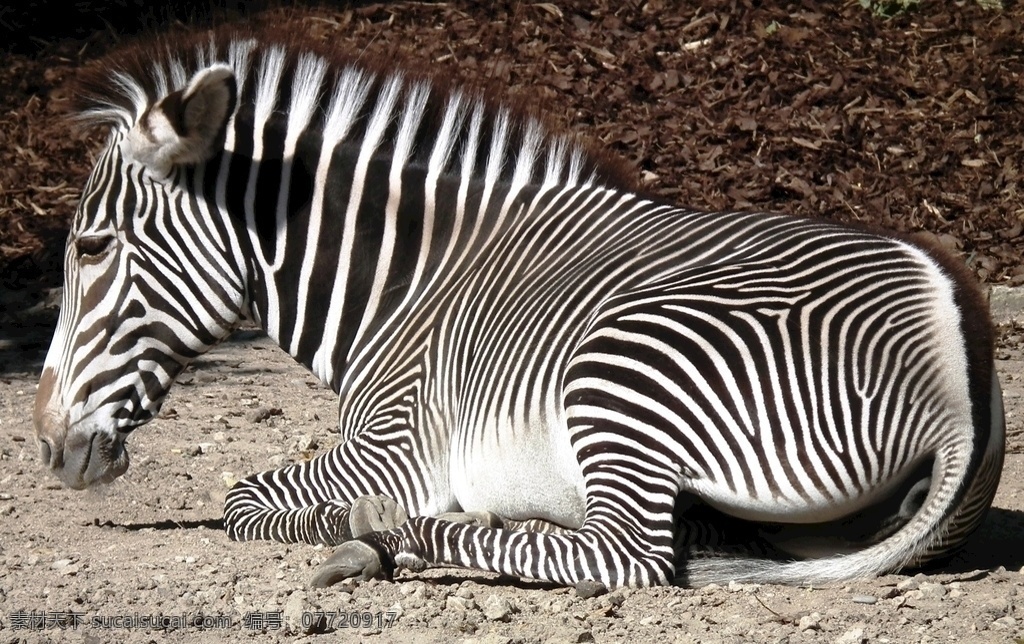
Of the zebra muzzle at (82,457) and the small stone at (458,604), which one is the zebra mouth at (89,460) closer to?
the zebra muzzle at (82,457)

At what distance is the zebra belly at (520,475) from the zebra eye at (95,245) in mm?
1722

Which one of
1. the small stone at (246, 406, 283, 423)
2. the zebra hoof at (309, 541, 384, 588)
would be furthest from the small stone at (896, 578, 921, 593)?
the small stone at (246, 406, 283, 423)

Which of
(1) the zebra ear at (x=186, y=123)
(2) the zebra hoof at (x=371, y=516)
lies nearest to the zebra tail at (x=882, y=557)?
(2) the zebra hoof at (x=371, y=516)

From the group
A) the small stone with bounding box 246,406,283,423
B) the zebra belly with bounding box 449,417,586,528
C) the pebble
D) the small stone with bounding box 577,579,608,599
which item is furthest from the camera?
the small stone with bounding box 246,406,283,423

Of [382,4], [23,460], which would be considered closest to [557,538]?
[23,460]

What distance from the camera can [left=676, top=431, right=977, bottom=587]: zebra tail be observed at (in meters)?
4.27

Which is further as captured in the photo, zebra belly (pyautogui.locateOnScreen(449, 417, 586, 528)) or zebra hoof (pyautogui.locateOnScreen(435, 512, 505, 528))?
zebra hoof (pyautogui.locateOnScreen(435, 512, 505, 528))

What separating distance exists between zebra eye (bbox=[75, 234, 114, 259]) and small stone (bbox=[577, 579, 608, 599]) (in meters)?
2.51

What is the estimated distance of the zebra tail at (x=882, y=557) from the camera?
4.27 metres

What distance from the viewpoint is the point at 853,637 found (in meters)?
3.83

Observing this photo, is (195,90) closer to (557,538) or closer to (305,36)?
(305,36)

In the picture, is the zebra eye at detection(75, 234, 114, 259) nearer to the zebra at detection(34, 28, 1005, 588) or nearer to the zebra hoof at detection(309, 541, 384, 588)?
the zebra at detection(34, 28, 1005, 588)

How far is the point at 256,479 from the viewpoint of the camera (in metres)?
5.57

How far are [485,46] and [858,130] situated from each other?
377 centimetres
